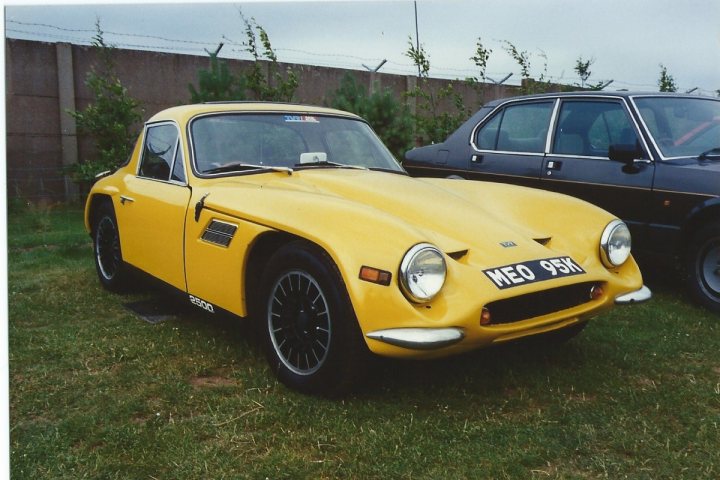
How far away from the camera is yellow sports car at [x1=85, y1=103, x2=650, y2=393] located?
2.38 m

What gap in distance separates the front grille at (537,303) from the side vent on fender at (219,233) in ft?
4.10

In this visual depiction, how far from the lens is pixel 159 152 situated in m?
3.94

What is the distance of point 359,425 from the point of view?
2469mm

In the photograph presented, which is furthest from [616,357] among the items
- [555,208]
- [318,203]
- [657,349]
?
[318,203]

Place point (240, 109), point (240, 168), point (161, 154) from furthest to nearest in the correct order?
point (161, 154) < point (240, 109) < point (240, 168)

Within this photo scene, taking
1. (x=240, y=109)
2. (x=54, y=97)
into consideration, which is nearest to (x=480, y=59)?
(x=54, y=97)

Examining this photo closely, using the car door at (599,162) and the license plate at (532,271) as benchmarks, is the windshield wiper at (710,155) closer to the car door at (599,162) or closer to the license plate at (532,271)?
the car door at (599,162)

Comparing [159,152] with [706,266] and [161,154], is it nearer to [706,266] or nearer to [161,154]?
[161,154]

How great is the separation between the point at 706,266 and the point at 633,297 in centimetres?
160

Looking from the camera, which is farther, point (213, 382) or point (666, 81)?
point (666, 81)

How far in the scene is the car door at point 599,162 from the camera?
4.36 m

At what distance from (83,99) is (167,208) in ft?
20.0

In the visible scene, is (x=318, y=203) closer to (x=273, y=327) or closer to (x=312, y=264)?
(x=312, y=264)

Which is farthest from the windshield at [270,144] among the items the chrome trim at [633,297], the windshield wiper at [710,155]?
the windshield wiper at [710,155]
